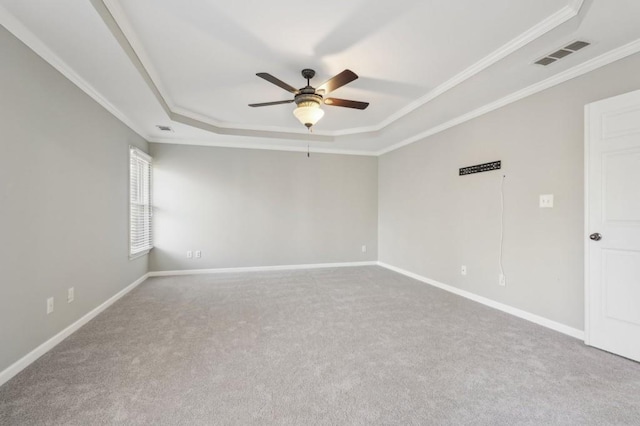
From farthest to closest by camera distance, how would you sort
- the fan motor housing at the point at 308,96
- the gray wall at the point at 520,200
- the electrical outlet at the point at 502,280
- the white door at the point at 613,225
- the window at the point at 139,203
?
the window at the point at 139,203, the electrical outlet at the point at 502,280, the fan motor housing at the point at 308,96, the gray wall at the point at 520,200, the white door at the point at 613,225

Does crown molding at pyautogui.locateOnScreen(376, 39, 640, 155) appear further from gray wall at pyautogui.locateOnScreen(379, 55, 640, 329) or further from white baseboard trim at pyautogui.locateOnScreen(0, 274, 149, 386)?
white baseboard trim at pyautogui.locateOnScreen(0, 274, 149, 386)

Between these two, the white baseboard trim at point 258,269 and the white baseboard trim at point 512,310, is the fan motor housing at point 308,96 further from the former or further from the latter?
the white baseboard trim at point 258,269

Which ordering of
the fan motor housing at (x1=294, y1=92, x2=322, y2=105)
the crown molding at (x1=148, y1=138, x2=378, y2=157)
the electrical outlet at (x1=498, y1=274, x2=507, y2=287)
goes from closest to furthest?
the fan motor housing at (x1=294, y1=92, x2=322, y2=105), the electrical outlet at (x1=498, y1=274, x2=507, y2=287), the crown molding at (x1=148, y1=138, x2=378, y2=157)

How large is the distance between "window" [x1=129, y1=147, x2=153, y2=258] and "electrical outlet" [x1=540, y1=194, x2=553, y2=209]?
5.35 meters

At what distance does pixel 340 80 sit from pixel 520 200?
2435 mm

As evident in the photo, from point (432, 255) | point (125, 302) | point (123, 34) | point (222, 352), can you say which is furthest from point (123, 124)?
point (432, 255)

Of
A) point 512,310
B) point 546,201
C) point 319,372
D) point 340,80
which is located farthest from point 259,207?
point 546,201

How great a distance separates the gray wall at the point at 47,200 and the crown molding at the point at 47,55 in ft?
0.16

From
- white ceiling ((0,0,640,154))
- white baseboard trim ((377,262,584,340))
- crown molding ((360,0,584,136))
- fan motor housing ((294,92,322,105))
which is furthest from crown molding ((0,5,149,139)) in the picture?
white baseboard trim ((377,262,584,340))

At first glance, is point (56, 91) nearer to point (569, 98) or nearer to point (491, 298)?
point (569, 98)

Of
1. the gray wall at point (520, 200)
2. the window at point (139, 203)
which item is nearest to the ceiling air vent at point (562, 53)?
the gray wall at point (520, 200)

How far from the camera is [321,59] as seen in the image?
279 centimetres

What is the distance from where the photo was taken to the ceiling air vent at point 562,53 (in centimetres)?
228

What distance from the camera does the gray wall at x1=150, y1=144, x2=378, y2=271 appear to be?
5.21m
